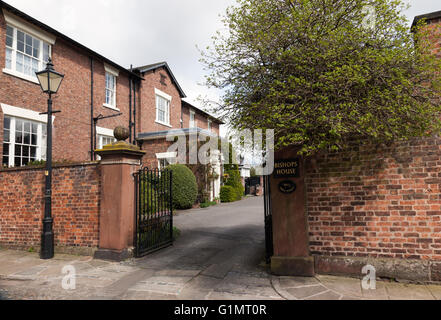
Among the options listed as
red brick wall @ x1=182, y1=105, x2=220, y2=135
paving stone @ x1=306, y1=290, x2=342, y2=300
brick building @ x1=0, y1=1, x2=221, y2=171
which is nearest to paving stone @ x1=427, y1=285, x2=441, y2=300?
→ paving stone @ x1=306, y1=290, x2=342, y2=300

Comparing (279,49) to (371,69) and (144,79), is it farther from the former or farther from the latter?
(144,79)

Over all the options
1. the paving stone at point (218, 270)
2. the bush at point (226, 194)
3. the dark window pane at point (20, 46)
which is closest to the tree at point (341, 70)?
the paving stone at point (218, 270)

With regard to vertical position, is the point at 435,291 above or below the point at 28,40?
below

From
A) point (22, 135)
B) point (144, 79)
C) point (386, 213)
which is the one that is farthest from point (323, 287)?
point (144, 79)

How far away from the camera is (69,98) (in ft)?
38.5

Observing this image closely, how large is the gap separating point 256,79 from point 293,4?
Answer: 3.78 feet

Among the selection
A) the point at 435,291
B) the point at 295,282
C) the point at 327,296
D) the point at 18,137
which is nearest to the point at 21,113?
the point at 18,137

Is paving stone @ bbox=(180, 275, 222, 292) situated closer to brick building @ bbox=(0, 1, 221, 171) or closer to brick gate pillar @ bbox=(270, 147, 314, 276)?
brick gate pillar @ bbox=(270, 147, 314, 276)

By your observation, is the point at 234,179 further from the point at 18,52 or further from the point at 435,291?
the point at 435,291

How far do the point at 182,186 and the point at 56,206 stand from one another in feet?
23.1

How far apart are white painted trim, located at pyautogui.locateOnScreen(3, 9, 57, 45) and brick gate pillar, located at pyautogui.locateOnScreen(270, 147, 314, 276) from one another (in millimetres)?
10282

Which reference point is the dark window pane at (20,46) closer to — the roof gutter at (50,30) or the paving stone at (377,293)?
the roof gutter at (50,30)

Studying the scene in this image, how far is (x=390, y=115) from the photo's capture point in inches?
147

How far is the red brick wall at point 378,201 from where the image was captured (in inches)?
171
